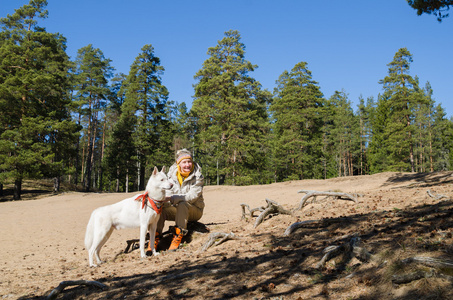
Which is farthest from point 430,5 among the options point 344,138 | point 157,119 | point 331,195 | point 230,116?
point 344,138

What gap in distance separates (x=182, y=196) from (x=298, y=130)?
1209 inches

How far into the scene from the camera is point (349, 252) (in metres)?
3.70

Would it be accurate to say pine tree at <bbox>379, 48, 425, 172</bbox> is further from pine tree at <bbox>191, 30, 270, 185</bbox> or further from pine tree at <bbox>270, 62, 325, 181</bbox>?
pine tree at <bbox>191, 30, 270, 185</bbox>

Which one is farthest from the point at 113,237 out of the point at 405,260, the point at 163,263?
the point at 405,260

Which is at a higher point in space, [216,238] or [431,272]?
[431,272]

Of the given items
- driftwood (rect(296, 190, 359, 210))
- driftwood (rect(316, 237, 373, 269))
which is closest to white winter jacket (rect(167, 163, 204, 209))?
driftwood (rect(296, 190, 359, 210))

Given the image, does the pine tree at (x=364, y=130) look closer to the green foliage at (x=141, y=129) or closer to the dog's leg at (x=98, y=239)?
the green foliage at (x=141, y=129)

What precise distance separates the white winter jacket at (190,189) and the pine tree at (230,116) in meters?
22.2

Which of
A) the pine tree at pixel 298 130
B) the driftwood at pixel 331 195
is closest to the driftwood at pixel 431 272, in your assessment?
the driftwood at pixel 331 195

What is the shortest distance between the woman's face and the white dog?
30.0 inches

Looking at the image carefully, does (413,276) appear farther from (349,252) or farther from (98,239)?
(98,239)

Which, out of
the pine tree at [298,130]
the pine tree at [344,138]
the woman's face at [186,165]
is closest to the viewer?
the woman's face at [186,165]

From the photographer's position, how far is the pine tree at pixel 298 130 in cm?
3359

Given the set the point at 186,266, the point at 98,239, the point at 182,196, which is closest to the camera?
the point at 186,266
